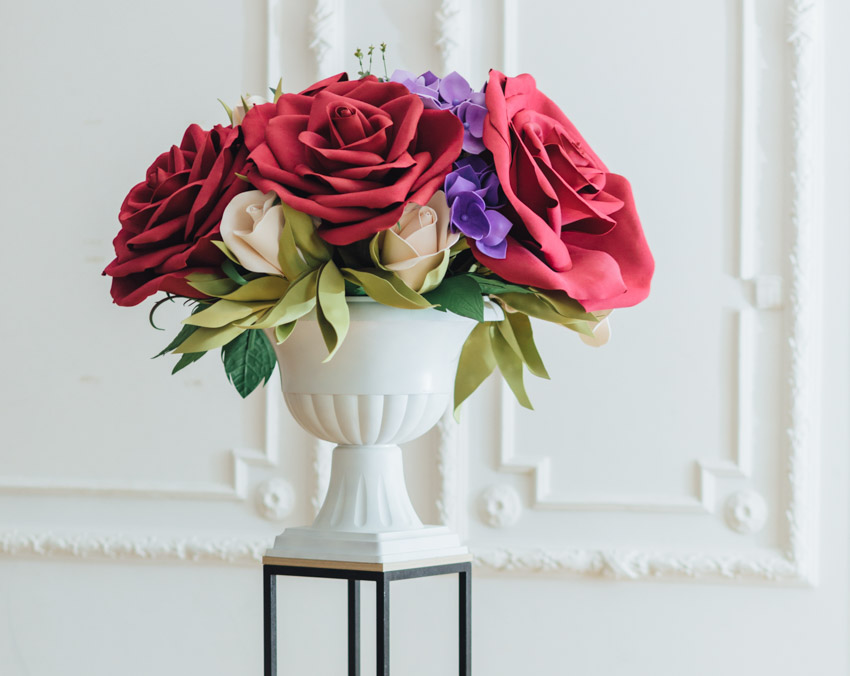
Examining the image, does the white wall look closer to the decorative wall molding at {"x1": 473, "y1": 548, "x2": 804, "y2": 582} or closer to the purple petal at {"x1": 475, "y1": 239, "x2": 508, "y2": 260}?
the decorative wall molding at {"x1": 473, "y1": 548, "x2": 804, "y2": 582}

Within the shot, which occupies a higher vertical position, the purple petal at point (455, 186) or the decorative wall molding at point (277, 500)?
the purple petal at point (455, 186)

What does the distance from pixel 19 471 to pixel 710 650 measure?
143cm

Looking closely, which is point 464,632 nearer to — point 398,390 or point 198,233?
point 398,390

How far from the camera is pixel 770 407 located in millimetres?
1614

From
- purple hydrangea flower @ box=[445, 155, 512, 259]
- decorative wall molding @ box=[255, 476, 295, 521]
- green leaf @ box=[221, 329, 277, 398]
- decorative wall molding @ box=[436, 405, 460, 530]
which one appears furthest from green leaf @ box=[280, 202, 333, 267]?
decorative wall molding @ box=[255, 476, 295, 521]

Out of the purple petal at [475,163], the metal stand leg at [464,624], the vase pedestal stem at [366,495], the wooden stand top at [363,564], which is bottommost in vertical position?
the metal stand leg at [464,624]

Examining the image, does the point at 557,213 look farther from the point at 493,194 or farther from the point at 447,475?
the point at 447,475

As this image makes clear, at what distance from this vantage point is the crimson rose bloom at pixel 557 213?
2.40 ft

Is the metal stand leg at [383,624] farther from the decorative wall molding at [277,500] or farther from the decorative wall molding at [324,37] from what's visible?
the decorative wall molding at [324,37]

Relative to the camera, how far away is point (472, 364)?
94cm

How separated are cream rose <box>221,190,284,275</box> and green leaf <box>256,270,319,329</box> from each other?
29 mm

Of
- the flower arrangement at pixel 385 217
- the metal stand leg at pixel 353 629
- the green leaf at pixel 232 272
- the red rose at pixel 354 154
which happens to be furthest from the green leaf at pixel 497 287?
the metal stand leg at pixel 353 629

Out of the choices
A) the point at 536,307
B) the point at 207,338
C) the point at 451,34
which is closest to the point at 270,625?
the point at 207,338

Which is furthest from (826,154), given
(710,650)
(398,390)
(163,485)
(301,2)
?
(163,485)
